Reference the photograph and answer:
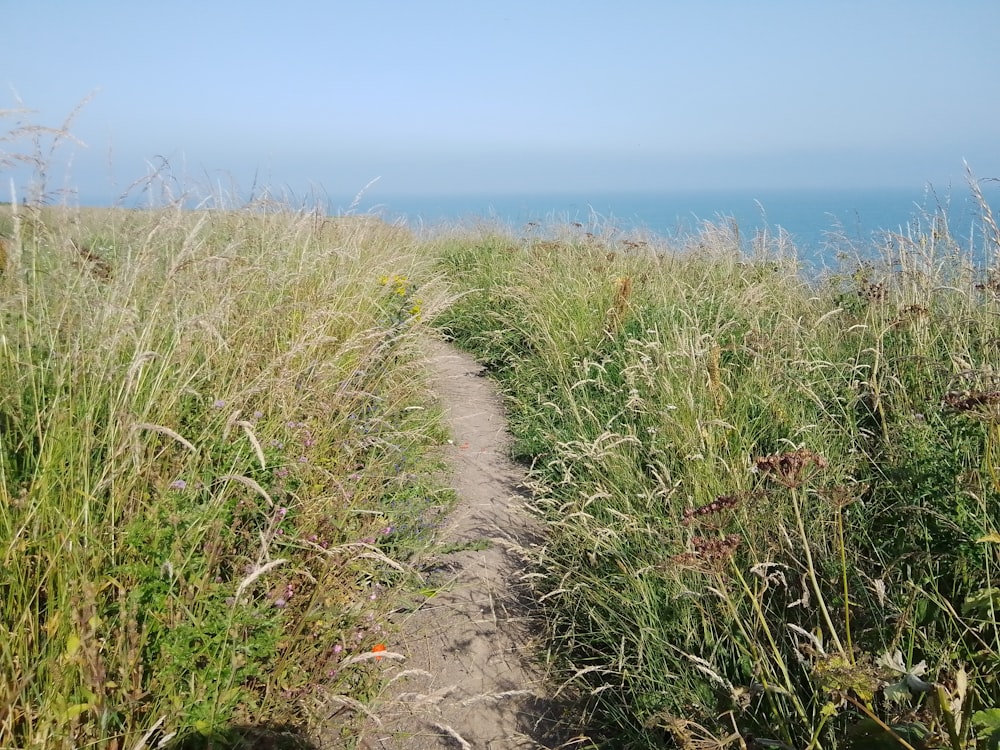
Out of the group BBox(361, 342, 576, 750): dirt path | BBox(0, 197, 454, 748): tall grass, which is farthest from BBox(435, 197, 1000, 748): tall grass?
BBox(0, 197, 454, 748): tall grass

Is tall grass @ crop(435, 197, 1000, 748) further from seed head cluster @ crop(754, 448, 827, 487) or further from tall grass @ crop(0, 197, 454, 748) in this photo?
tall grass @ crop(0, 197, 454, 748)

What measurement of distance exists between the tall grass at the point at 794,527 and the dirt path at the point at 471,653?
183mm

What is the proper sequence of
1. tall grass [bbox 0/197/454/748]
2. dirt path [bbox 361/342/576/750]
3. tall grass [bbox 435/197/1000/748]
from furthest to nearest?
dirt path [bbox 361/342/576/750], tall grass [bbox 435/197/1000/748], tall grass [bbox 0/197/454/748]

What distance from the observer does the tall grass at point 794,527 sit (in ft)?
6.27

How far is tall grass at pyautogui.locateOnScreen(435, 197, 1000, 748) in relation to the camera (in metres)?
1.91

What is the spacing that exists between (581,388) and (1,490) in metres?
Result: 3.64

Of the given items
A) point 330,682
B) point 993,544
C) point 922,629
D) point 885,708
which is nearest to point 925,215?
point 993,544

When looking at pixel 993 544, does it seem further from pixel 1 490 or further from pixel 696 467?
pixel 1 490

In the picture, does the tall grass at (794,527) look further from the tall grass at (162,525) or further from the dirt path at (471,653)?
the tall grass at (162,525)

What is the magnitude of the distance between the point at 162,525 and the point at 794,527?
2181 mm

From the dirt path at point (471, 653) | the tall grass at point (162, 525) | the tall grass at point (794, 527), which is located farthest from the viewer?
the dirt path at point (471, 653)

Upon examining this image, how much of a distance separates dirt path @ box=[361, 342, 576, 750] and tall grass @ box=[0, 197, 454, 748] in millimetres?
189

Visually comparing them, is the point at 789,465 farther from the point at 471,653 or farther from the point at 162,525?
the point at 162,525

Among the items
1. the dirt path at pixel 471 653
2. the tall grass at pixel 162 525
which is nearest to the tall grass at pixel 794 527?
the dirt path at pixel 471 653
